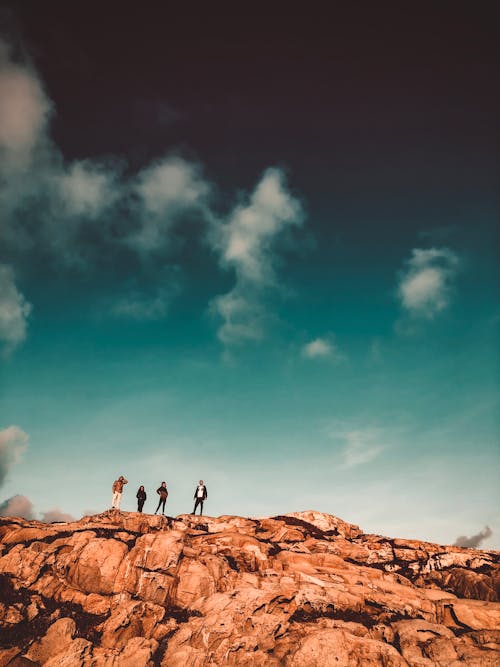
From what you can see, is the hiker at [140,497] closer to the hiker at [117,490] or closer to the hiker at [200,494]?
the hiker at [117,490]

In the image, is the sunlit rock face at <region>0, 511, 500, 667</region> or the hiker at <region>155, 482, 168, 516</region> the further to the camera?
the hiker at <region>155, 482, 168, 516</region>

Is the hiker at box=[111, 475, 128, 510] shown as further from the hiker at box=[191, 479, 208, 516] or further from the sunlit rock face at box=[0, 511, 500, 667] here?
the hiker at box=[191, 479, 208, 516]

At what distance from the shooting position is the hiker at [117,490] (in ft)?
128

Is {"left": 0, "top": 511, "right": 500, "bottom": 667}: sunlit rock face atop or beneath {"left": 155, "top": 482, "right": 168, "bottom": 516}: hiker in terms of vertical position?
beneath

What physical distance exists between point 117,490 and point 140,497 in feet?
8.18

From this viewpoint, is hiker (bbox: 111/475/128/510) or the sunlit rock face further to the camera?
hiker (bbox: 111/475/128/510)

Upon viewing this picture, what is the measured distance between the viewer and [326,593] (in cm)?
2623

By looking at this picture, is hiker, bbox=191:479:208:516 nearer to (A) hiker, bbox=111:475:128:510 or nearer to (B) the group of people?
(B) the group of people

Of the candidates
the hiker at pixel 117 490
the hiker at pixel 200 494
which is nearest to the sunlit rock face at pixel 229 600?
the hiker at pixel 117 490

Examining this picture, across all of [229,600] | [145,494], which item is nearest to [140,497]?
[145,494]

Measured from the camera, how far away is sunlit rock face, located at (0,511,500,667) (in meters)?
21.5

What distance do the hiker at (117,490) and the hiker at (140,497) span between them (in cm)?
177

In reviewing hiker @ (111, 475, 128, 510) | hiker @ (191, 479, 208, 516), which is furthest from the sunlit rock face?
hiker @ (191, 479, 208, 516)

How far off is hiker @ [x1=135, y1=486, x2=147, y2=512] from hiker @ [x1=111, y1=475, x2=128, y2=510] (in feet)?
5.82
